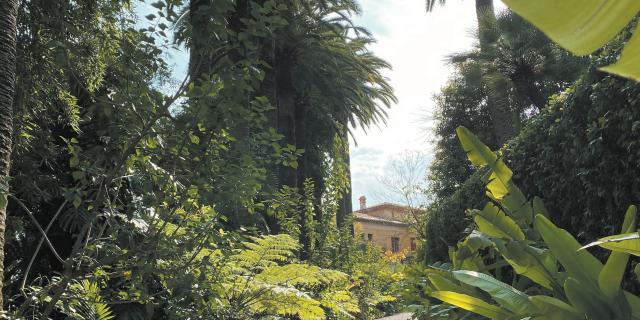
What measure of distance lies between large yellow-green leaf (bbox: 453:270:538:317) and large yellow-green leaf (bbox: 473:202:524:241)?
0.47 metres

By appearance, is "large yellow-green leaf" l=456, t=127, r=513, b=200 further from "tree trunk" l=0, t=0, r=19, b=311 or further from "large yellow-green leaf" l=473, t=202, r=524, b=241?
"tree trunk" l=0, t=0, r=19, b=311

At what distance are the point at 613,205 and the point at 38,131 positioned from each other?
4.35 meters

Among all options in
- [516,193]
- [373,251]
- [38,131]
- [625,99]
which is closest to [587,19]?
[516,193]

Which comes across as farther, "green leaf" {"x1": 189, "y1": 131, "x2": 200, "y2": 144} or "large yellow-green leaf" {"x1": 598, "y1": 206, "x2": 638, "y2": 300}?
"green leaf" {"x1": 189, "y1": 131, "x2": 200, "y2": 144}

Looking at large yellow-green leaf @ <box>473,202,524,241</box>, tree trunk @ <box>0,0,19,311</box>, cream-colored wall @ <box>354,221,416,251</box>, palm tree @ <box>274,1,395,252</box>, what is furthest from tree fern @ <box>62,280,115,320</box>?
cream-colored wall @ <box>354,221,416,251</box>

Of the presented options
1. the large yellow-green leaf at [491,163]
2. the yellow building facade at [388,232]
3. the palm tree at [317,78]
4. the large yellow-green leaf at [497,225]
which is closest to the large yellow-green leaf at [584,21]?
the large yellow-green leaf at [497,225]

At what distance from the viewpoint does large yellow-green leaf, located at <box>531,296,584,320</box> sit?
5.19 ft

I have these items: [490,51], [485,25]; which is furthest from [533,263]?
[485,25]

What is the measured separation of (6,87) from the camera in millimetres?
2254

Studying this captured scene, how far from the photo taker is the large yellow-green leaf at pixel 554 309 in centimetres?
158

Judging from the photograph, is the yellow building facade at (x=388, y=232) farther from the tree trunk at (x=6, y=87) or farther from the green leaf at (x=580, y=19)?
the green leaf at (x=580, y=19)

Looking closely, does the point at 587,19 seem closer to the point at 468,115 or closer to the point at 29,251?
the point at 29,251

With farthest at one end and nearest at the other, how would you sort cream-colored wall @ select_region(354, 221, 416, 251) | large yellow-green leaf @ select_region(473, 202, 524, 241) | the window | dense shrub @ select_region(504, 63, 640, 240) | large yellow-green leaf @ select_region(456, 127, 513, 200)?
the window, cream-colored wall @ select_region(354, 221, 416, 251), dense shrub @ select_region(504, 63, 640, 240), large yellow-green leaf @ select_region(456, 127, 513, 200), large yellow-green leaf @ select_region(473, 202, 524, 241)

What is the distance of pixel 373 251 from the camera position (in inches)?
476
